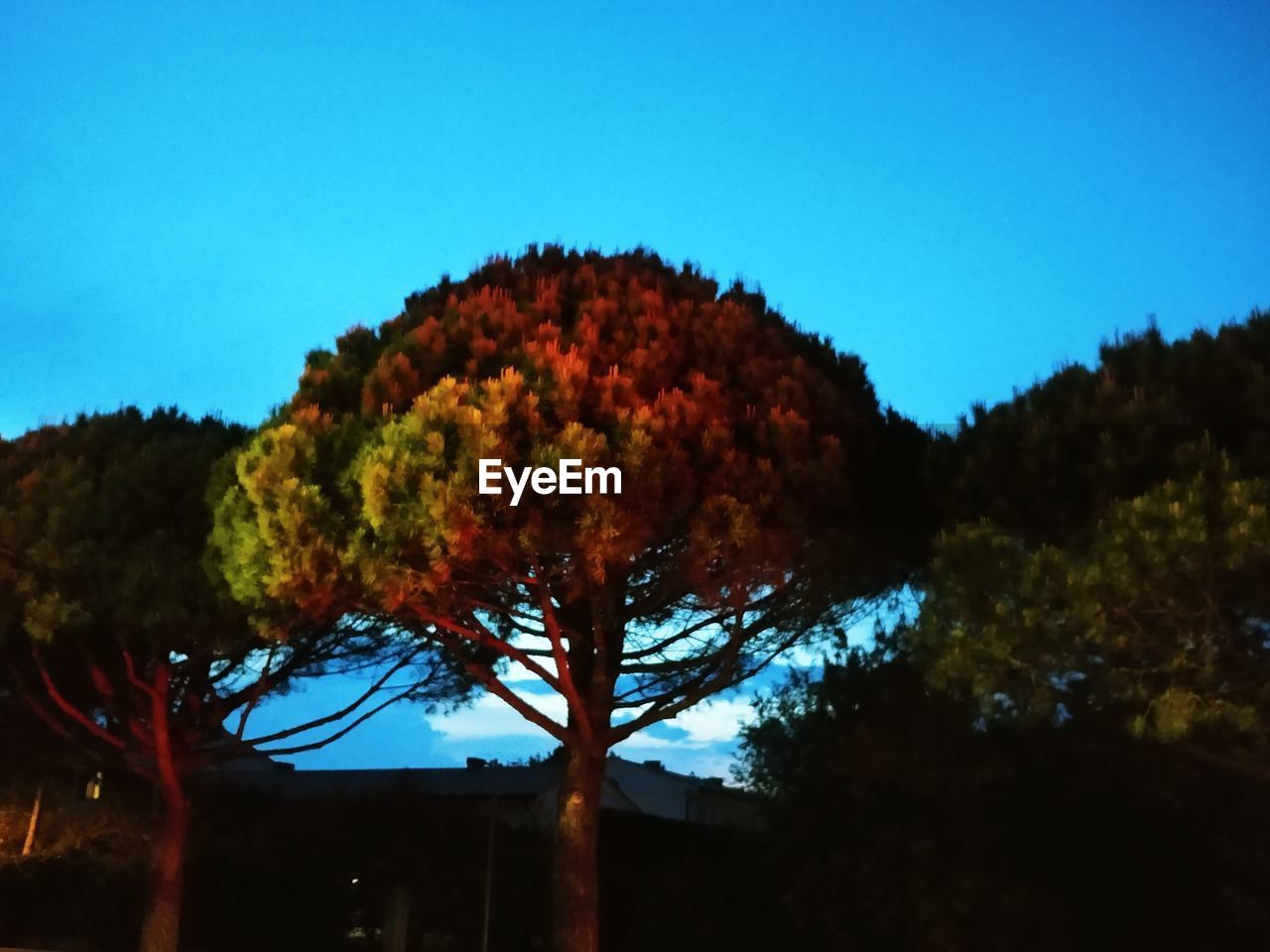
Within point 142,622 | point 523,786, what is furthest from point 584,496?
point 523,786

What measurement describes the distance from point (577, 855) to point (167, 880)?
592 centimetres

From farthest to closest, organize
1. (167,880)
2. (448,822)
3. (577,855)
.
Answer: (448,822) < (167,880) < (577,855)

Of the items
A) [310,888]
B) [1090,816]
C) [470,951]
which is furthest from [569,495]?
[310,888]

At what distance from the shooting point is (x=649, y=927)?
1627 centimetres

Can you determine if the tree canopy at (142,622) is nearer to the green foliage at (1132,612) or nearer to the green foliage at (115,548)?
the green foliage at (115,548)

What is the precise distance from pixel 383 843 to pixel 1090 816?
398 inches

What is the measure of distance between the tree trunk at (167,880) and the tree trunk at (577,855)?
5530mm

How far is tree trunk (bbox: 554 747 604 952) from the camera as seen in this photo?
457 inches

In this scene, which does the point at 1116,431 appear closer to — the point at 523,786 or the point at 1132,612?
the point at 1132,612

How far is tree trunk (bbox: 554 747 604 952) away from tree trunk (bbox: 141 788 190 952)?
5530 millimetres

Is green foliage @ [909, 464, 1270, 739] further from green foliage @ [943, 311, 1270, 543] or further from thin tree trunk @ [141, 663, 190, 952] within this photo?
thin tree trunk @ [141, 663, 190, 952]

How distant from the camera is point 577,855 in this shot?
11.8 meters
